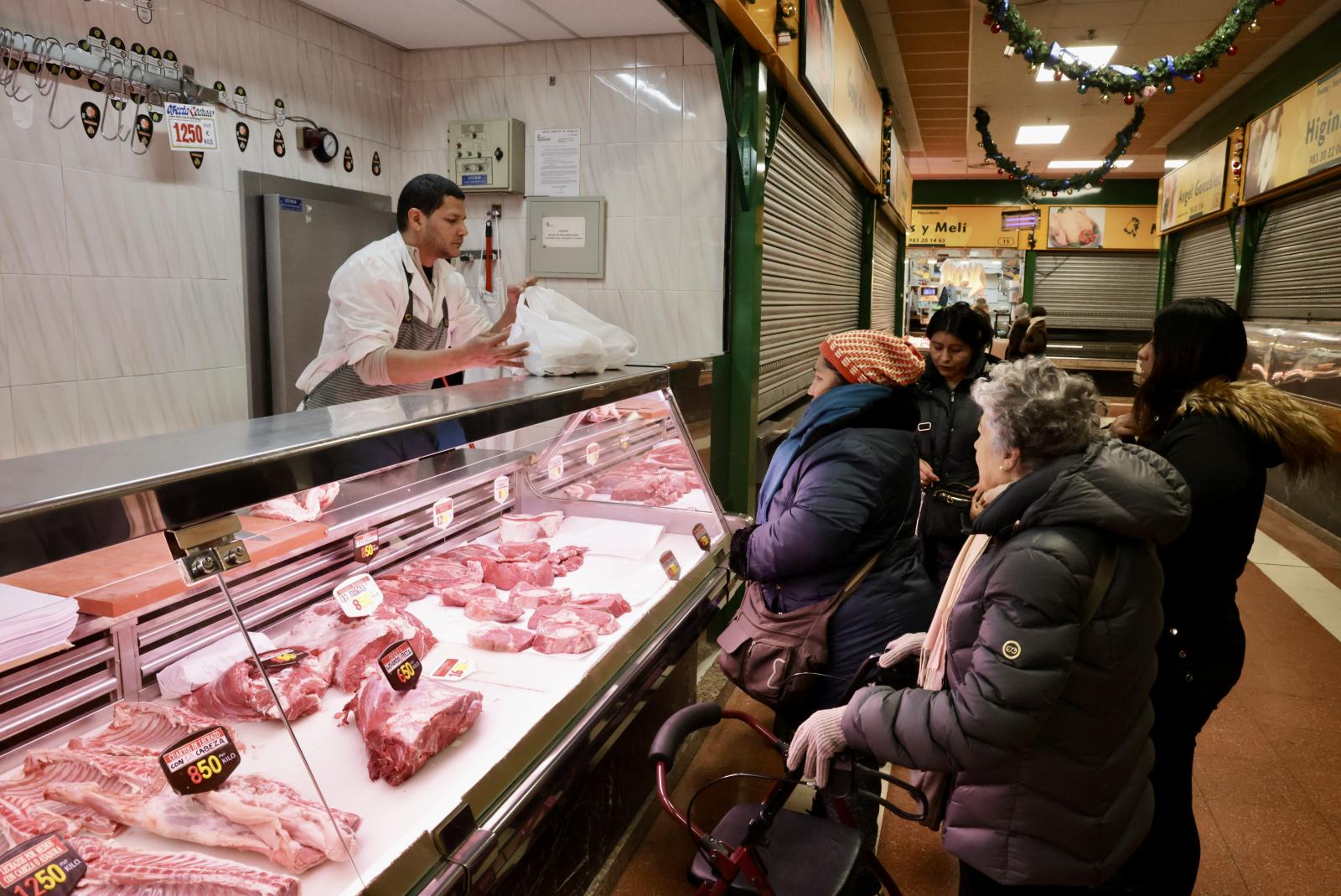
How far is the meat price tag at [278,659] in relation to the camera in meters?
1.86

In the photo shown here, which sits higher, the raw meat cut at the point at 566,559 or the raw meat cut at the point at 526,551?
the raw meat cut at the point at 526,551

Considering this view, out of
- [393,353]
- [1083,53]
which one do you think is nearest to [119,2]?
[393,353]

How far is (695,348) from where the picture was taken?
15.9 ft

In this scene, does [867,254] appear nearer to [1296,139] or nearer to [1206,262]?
[1296,139]

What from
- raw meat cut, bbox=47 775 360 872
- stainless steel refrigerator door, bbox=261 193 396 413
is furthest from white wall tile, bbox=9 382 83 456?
raw meat cut, bbox=47 775 360 872

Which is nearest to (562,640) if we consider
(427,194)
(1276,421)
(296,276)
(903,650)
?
(903,650)

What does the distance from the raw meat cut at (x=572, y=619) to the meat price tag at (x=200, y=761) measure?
0.97 m

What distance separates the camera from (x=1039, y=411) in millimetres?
1879

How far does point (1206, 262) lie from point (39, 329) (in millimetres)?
13366

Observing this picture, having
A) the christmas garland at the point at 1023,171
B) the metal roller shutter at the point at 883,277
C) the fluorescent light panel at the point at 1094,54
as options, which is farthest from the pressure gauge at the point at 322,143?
the christmas garland at the point at 1023,171

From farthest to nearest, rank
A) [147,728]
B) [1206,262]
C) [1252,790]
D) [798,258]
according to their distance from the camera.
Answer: [1206,262] < [798,258] < [1252,790] < [147,728]

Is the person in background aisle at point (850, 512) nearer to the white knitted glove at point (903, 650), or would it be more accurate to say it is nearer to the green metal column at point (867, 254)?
the white knitted glove at point (903, 650)

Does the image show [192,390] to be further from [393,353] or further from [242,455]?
[242,455]

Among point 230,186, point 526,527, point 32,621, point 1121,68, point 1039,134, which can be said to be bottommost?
point 526,527
